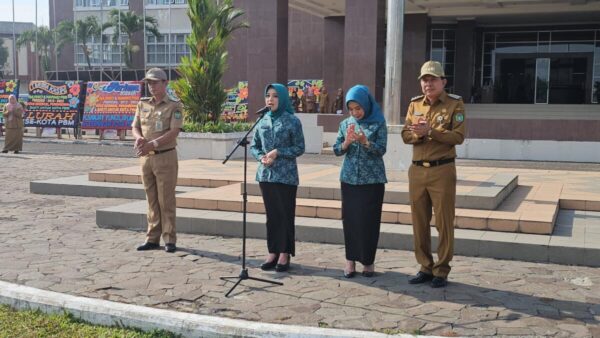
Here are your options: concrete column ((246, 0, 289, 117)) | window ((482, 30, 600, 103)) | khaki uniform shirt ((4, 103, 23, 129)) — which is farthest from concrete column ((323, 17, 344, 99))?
khaki uniform shirt ((4, 103, 23, 129))

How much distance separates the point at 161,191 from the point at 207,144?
Result: 29.4 ft

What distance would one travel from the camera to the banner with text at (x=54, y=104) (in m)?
23.5

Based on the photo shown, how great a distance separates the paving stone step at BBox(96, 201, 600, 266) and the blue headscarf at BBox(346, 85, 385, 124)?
1794mm

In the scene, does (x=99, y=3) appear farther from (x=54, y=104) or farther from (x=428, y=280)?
(x=428, y=280)

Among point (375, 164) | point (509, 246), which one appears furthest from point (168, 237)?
point (509, 246)

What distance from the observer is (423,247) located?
5371 millimetres

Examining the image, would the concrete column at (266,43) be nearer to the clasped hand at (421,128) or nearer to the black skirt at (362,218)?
the black skirt at (362,218)

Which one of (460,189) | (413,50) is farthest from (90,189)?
(413,50)

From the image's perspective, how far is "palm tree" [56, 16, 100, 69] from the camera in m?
48.1

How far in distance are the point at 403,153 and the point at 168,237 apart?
480 centimetres

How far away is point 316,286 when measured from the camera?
528 cm

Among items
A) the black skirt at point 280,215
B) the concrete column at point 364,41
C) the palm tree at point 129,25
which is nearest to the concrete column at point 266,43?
the concrete column at point 364,41

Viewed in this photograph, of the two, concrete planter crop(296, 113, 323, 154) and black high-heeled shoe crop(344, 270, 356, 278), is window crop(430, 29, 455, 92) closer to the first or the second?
concrete planter crop(296, 113, 323, 154)

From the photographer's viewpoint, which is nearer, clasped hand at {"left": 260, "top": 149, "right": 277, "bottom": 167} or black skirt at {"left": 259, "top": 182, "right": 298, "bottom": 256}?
clasped hand at {"left": 260, "top": 149, "right": 277, "bottom": 167}
